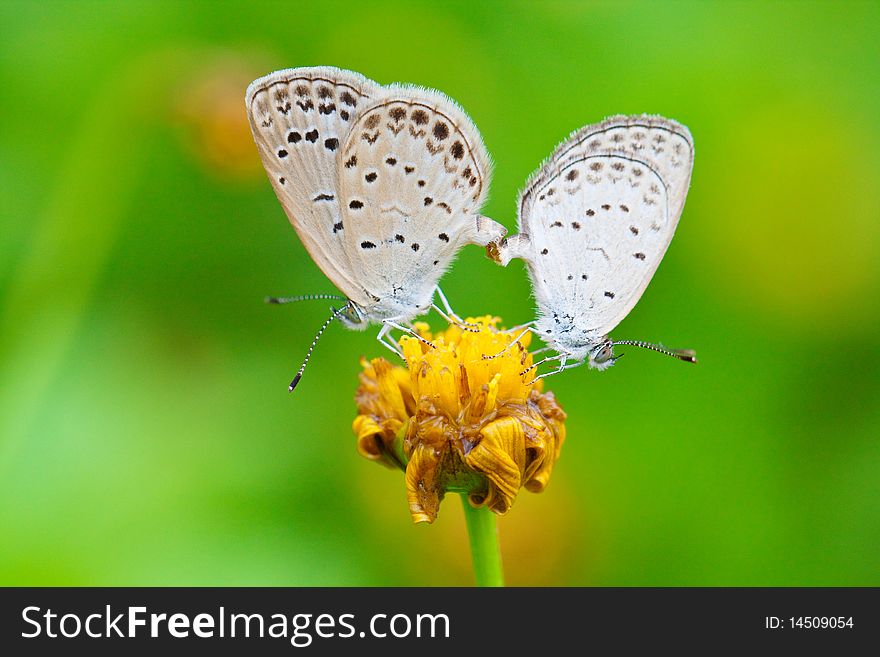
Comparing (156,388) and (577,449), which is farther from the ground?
(156,388)

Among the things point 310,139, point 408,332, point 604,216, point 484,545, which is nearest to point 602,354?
point 604,216

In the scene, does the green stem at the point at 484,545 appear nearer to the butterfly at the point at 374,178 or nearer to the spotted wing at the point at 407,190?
the butterfly at the point at 374,178

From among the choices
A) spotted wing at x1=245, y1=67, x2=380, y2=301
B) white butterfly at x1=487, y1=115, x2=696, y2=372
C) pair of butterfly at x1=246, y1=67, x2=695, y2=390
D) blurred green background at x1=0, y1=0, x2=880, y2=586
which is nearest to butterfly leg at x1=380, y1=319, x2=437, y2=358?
pair of butterfly at x1=246, y1=67, x2=695, y2=390

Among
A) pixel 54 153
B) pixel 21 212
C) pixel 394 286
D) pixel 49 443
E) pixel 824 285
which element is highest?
pixel 54 153

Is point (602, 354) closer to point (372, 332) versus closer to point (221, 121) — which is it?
point (372, 332)

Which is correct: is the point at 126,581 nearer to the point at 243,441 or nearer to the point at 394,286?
the point at 243,441

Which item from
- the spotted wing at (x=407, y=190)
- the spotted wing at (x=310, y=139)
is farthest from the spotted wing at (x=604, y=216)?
the spotted wing at (x=310, y=139)

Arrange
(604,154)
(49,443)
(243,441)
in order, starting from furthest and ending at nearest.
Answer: (243,441), (49,443), (604,154)

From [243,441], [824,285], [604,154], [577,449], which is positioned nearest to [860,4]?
[824,285]
